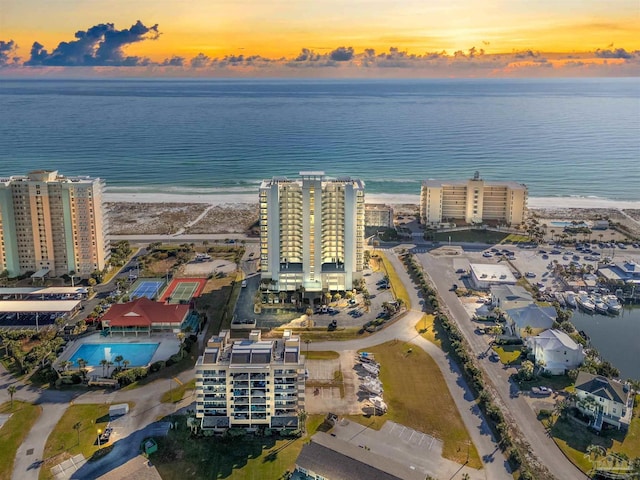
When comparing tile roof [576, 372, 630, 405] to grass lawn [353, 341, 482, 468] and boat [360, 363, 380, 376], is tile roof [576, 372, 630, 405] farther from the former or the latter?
boat [360, 363, 380, 376]

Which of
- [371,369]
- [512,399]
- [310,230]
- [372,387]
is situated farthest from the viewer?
[310,230]

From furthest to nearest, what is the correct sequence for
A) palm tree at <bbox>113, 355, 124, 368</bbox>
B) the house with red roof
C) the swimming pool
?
the house with red roof → the swimming pool → palm tree at <bbox>113, 355, 124, 368</bbox>

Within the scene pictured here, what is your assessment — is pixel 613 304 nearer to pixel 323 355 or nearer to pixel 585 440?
pixel 585 440

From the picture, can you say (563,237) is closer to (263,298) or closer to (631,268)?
(631,268)

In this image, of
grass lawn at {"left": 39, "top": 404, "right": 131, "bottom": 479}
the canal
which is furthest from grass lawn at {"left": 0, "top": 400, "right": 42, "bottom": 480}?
the canal

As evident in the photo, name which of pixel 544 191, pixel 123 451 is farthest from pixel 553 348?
pixel 544 191

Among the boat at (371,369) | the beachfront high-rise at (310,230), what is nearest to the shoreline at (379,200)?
the beachfront high-rise at (310,230)

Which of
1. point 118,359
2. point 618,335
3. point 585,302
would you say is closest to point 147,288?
point 118,359
